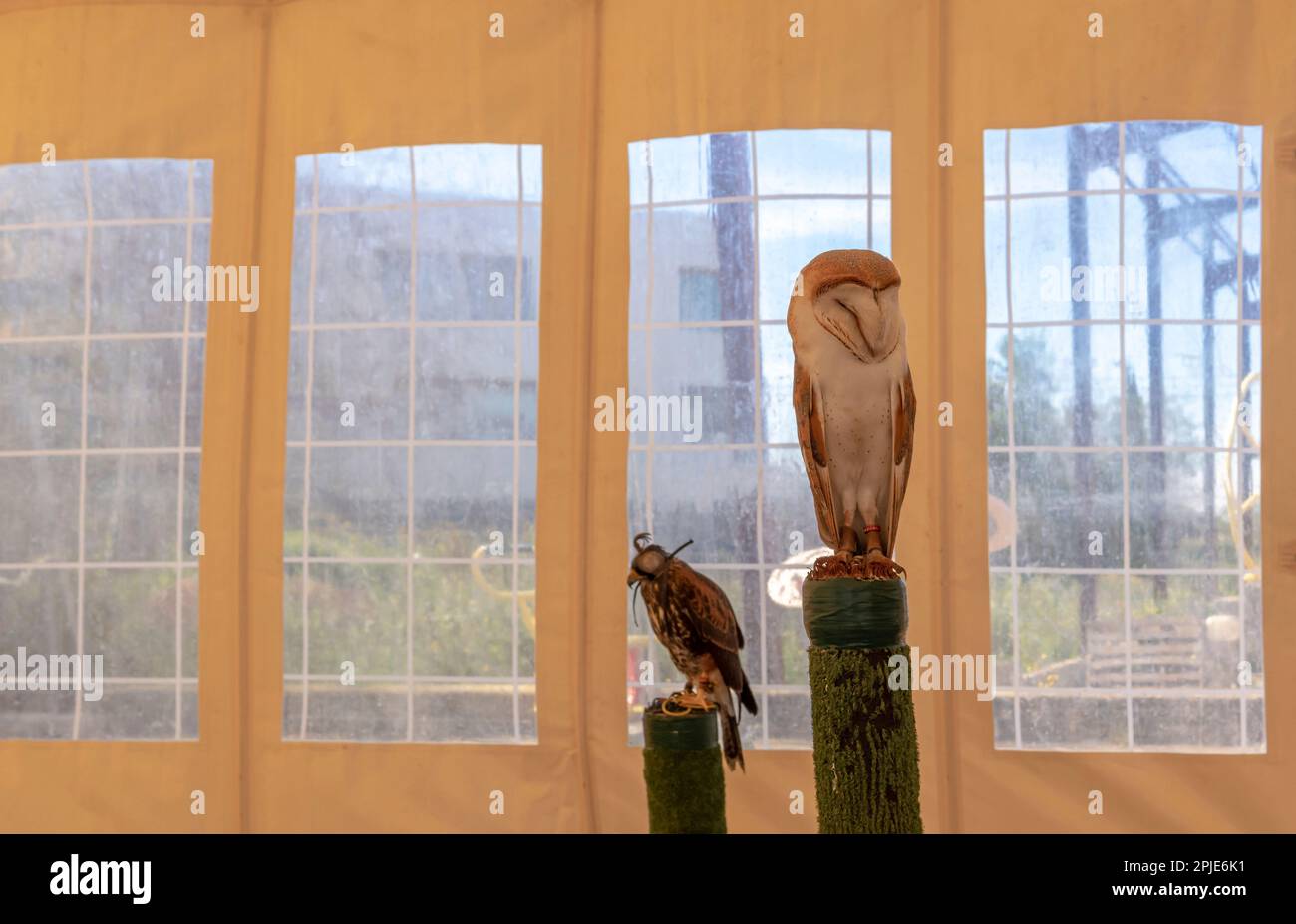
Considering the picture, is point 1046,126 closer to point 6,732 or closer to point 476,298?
point 476,298

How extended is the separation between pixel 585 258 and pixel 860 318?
1.98 m

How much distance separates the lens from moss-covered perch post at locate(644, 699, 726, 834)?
2.78 metres

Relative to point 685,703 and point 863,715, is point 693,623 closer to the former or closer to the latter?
point 685,703

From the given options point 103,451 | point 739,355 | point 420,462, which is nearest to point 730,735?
point 739,355

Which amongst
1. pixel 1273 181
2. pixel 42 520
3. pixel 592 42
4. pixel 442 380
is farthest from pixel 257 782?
pixel 1273 181

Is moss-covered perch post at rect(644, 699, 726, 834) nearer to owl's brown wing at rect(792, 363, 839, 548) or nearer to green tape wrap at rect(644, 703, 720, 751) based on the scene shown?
green tape wrap at rect(644, 703, 720, 751)

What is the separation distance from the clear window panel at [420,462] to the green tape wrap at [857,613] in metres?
2.05

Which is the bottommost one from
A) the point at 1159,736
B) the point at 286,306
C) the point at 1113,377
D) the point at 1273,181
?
the point at 1159,736

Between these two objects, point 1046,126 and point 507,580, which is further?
point 507,580

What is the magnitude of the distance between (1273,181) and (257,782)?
3957mm

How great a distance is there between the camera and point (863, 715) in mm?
2275

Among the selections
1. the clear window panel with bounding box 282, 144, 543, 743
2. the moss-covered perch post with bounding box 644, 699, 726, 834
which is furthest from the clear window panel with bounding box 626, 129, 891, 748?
the moss-covered perch post with bounding box 644, 699, 726, 834

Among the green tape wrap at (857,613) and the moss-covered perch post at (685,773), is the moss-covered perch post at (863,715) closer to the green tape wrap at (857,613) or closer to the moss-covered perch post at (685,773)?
the green tape wrap at (857,613)

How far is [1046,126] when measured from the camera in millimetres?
3969
